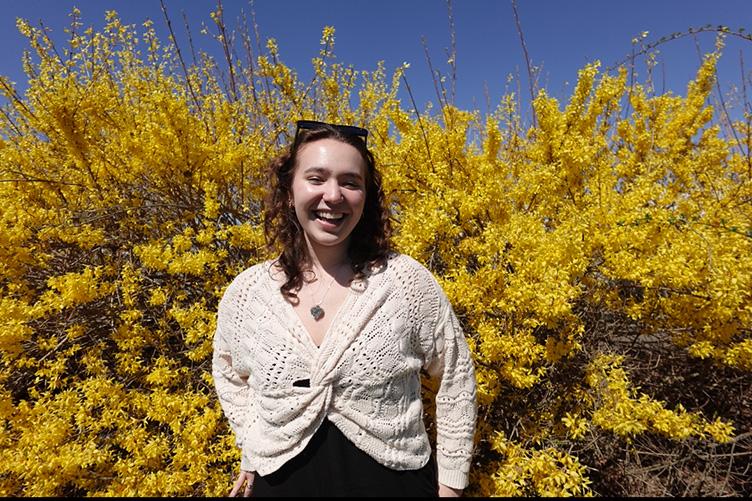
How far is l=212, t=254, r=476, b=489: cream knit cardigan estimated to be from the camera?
3.68 feet

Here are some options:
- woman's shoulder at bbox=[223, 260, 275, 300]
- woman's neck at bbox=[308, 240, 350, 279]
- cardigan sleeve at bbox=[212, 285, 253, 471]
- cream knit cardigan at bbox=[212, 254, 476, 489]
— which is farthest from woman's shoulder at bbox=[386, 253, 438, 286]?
cardigan sleeve at bbox=[212, 285, 253, 471]

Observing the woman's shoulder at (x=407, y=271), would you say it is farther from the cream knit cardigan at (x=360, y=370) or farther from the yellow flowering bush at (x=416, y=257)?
the yellow flowering bush at (x=416, y=257)

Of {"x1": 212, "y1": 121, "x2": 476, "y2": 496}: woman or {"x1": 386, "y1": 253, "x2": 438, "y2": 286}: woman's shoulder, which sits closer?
{"x1": 212, "y1": 121, "x2": 476, "y2": 496}: woman

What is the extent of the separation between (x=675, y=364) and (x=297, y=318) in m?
2.50

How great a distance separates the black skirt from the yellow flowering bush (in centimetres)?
76

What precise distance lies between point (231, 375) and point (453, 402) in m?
0.81

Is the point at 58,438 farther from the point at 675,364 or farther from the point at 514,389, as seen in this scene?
the point at 675,364

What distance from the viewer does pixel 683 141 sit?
389 centimetres

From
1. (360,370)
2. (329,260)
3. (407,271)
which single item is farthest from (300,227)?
(360,370)

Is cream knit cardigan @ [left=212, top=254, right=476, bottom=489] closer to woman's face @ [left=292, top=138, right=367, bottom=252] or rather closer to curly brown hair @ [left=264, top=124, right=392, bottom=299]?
curly brown hair @ [left=264, top=124, right=392, bottom=299]

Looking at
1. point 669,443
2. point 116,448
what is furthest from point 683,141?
point 116,448

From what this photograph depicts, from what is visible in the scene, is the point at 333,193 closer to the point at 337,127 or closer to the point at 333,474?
the point at 337,127

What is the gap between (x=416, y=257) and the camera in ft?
6.66

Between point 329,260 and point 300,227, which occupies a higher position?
point 300,227
